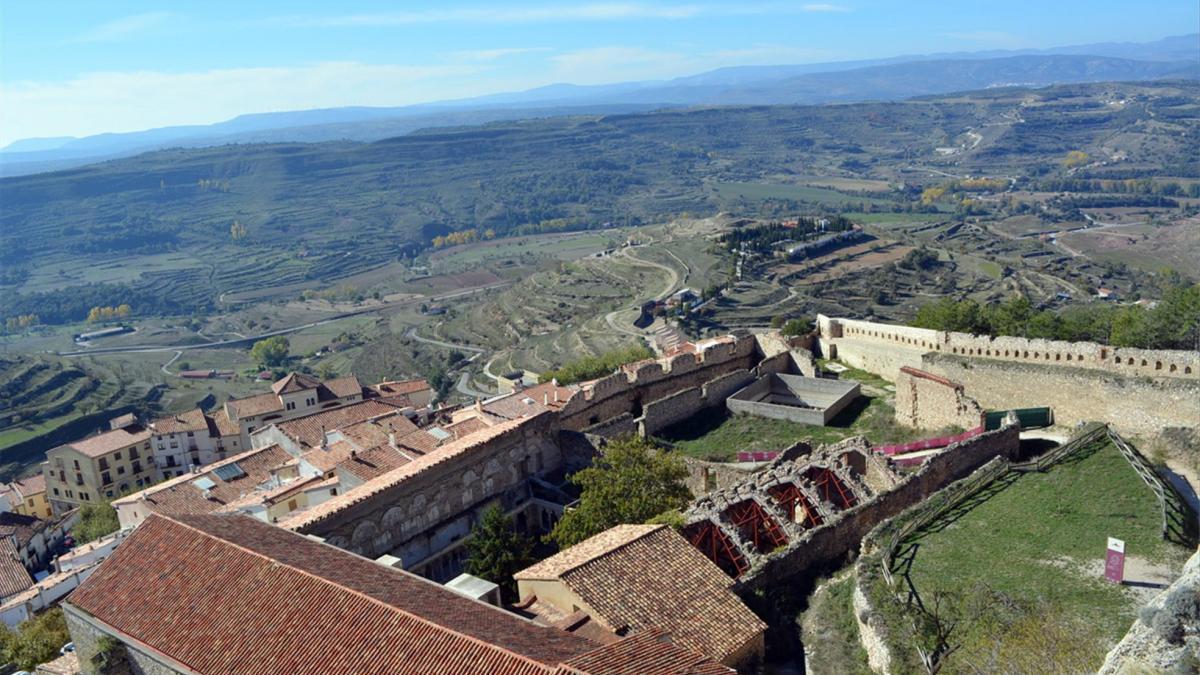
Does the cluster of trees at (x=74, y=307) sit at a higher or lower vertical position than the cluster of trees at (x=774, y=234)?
lower

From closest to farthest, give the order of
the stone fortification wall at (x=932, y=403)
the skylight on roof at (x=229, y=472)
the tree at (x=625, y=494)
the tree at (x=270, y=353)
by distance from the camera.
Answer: the tree at (x=625, y=494)
the stone fortification wall at (x=932, y=403)
the skylight on roof at (x=229, y=472)
the tree at (x=270, y=353)

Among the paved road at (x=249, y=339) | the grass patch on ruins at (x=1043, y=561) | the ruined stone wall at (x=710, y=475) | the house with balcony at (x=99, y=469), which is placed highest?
the grass patch on ruins at (x=1043, y=561)

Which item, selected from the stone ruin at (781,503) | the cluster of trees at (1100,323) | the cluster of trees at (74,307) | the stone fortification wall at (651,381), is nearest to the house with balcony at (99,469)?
the stone fortification wall at (651,381)

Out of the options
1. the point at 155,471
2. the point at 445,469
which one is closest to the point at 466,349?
the point at 155,471

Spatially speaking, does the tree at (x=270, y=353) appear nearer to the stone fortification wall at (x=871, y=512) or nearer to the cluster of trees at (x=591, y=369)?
the cluster of trees at (x=591, y=369)

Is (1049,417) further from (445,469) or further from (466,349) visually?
(466,349)

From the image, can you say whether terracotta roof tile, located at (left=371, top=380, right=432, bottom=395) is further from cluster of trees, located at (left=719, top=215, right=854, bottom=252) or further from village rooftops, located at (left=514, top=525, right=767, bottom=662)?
cluster of trees, located at (left=719, top=215, right=854, bottom=252)

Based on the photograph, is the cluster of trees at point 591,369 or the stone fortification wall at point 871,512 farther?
the cluster of trees at point 591,369
